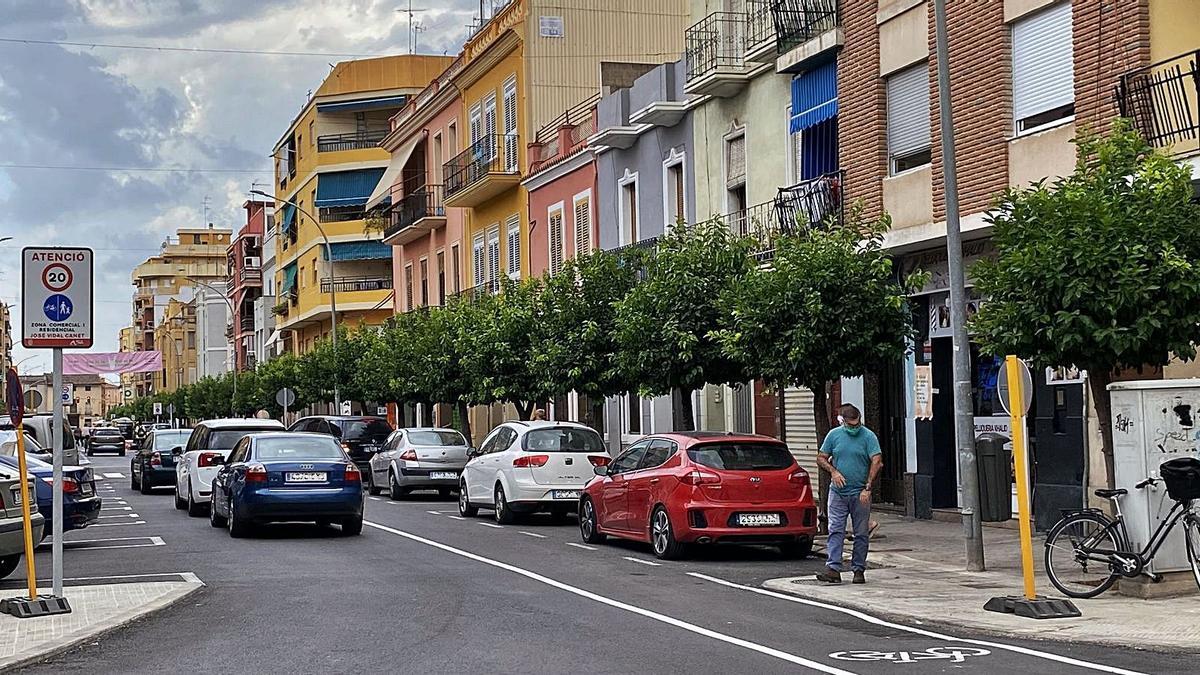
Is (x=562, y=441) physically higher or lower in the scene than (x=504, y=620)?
higher

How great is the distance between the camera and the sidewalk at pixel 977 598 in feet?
39.5

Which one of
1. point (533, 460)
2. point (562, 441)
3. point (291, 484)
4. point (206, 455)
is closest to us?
point (291, 484)

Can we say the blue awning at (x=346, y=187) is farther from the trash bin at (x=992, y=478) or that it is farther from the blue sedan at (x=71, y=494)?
the trash bin at (x=992, y=478)

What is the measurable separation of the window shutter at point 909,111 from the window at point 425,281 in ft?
105

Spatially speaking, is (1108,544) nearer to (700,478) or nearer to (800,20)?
(700,478)

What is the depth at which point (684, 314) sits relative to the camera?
23953mm

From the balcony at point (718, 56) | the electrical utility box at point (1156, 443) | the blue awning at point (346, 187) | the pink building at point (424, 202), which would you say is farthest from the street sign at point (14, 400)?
the blue awning at point (346, 187)

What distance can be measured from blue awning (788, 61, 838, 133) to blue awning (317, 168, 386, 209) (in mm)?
42748

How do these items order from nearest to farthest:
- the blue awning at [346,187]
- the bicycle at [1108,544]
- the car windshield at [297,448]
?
the bicycle at [1108,544], the car windshield at [297,448], the blue awning at [346,187]

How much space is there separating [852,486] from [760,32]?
14.6 m

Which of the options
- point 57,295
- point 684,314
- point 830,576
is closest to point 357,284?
point 684,314

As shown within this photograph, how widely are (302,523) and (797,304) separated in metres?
9.50

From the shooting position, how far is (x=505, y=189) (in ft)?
147

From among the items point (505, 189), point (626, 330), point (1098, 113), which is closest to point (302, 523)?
point (626, 330)
